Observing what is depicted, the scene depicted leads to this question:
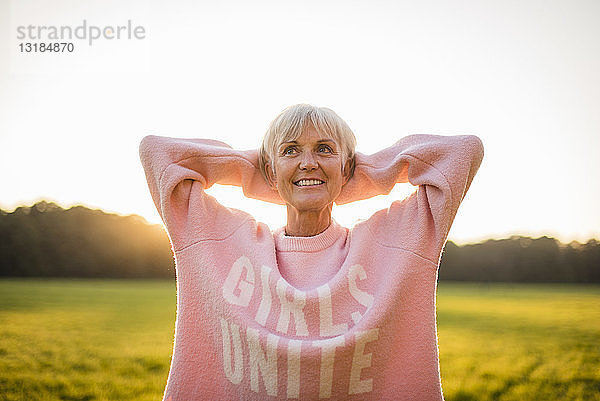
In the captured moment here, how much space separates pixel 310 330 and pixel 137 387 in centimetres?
249

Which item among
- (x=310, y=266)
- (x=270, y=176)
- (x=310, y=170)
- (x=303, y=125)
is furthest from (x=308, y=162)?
(x=310, y=266)

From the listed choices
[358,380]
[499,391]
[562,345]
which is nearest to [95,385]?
[358,380]

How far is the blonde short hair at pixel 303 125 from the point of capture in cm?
180

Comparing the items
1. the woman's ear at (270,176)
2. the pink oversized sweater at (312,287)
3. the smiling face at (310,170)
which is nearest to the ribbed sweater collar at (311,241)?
the pink oversized sweater at (312,287)

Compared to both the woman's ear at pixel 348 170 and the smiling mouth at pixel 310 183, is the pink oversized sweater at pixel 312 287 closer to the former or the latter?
the woman's ear at pixel 348 170

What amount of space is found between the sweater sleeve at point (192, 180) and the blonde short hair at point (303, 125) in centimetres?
15

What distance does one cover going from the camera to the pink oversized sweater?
1640 millimetres

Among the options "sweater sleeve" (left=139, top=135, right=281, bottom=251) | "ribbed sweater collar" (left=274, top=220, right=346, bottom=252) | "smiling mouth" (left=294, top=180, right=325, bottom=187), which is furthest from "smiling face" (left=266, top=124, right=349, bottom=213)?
"sweater sleeve" (left=139, top=135, right=281, bottom=251)

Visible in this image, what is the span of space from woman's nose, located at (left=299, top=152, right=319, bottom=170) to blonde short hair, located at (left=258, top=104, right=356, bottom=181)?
8 centimetres

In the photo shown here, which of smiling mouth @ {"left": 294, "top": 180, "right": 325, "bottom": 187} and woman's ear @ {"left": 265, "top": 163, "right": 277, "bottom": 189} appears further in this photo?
woman's ear @ {"left": 265, "top": 163, "right": 277, "bottom": 189}

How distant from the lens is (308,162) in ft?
5.78

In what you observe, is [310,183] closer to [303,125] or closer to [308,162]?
[308,162]

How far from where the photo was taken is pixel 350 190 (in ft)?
6.39

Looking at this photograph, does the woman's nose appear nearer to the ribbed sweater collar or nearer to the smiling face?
the smiling face
